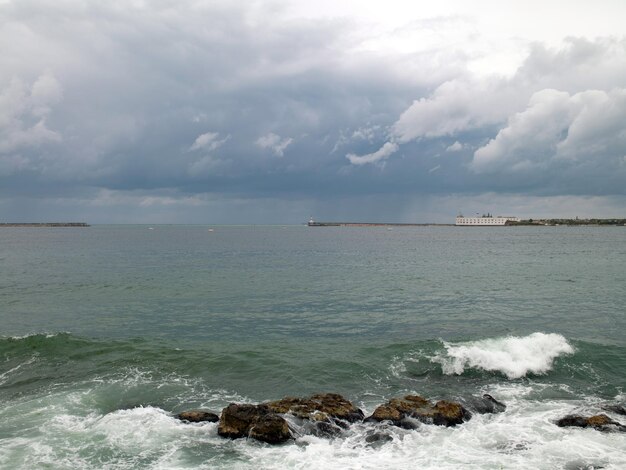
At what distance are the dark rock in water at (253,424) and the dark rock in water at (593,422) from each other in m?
12.5

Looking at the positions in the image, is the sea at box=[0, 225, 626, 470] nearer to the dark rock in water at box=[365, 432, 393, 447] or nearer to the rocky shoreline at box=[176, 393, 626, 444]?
the dark rock in water at box=[365, 432, 393, 447]

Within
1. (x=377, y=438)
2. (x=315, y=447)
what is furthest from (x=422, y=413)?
(x=315, y=447)

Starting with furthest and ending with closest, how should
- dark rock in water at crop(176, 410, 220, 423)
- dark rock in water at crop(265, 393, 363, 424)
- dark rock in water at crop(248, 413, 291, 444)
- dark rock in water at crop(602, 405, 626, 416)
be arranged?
dark rock in water at crop(602, 405, 626, 416) < dark rock in water at crop(176, 410, 220, 423) < dark rock in water at crop(265, 393, 363, 424) < dark rock in water at crop(248, 413, 291, 444)

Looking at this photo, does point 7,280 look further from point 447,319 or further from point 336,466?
point 336,466

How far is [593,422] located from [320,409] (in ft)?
39.9

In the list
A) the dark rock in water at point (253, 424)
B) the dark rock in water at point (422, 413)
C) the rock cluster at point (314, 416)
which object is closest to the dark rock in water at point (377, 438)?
the rock cluster at point (314, 416)

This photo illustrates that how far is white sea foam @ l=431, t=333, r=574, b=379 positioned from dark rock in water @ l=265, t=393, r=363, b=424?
31.5 ft

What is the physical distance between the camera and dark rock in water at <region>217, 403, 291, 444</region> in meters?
19.8

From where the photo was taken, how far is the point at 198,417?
21.8 m

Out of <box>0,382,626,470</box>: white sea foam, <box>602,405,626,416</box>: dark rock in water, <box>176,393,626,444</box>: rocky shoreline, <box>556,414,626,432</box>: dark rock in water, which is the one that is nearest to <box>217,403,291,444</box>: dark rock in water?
<box>176,393,626,444</box>: rocky shoreline

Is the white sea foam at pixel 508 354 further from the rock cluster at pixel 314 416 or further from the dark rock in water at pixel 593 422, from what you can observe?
the dark rock in water at pixel 593 422

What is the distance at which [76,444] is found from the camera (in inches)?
784

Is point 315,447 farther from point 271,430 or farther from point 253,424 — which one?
point 253,424

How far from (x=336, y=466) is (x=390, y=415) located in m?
4.71
